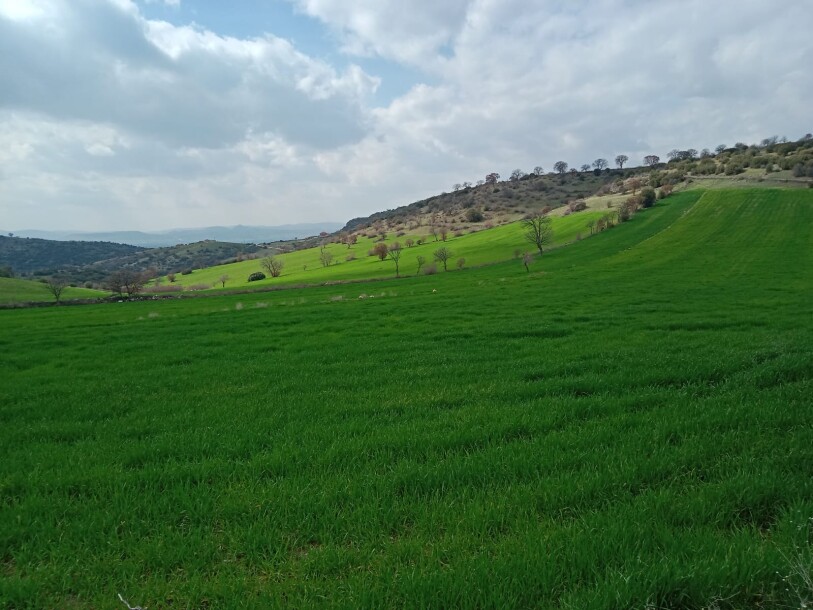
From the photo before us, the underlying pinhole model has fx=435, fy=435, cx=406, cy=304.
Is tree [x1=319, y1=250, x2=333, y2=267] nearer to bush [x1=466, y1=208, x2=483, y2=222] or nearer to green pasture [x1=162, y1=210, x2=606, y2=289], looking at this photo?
green pasture [x1=162, y1=210, x2=606, y2=289]

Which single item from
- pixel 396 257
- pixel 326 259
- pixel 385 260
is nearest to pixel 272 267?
pixel 326 259

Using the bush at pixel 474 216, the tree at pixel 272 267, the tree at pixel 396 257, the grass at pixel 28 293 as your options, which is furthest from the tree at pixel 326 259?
the bush at pixel 474 216

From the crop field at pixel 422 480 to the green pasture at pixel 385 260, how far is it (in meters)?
68.7

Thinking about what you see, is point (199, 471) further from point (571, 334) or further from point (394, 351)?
point (571, 334)

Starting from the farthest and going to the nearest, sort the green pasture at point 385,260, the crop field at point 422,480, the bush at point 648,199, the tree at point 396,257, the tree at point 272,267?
the tree at point 272,267, the bush at point 648,199, the green pasture at point 385,260, the tree at point 396,257, the crop field at point 422,480

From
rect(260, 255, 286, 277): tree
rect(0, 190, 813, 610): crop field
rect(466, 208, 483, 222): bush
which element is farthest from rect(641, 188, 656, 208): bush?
rect(0, 190, 813, 610): crop field

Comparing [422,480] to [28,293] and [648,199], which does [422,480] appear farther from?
[648,199]

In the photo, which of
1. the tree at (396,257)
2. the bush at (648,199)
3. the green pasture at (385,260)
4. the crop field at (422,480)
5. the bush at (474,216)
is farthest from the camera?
the bush at (474,216)

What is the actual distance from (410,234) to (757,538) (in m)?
151

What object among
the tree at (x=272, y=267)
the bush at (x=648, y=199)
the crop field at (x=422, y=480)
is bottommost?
the crop field at (x=422, y=480)

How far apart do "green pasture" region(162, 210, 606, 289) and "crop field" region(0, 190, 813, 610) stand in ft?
225

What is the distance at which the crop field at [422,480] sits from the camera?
3787 mm

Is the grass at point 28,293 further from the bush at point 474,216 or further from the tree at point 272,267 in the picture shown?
the bush at point 474,216

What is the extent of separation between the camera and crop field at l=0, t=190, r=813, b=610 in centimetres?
379
